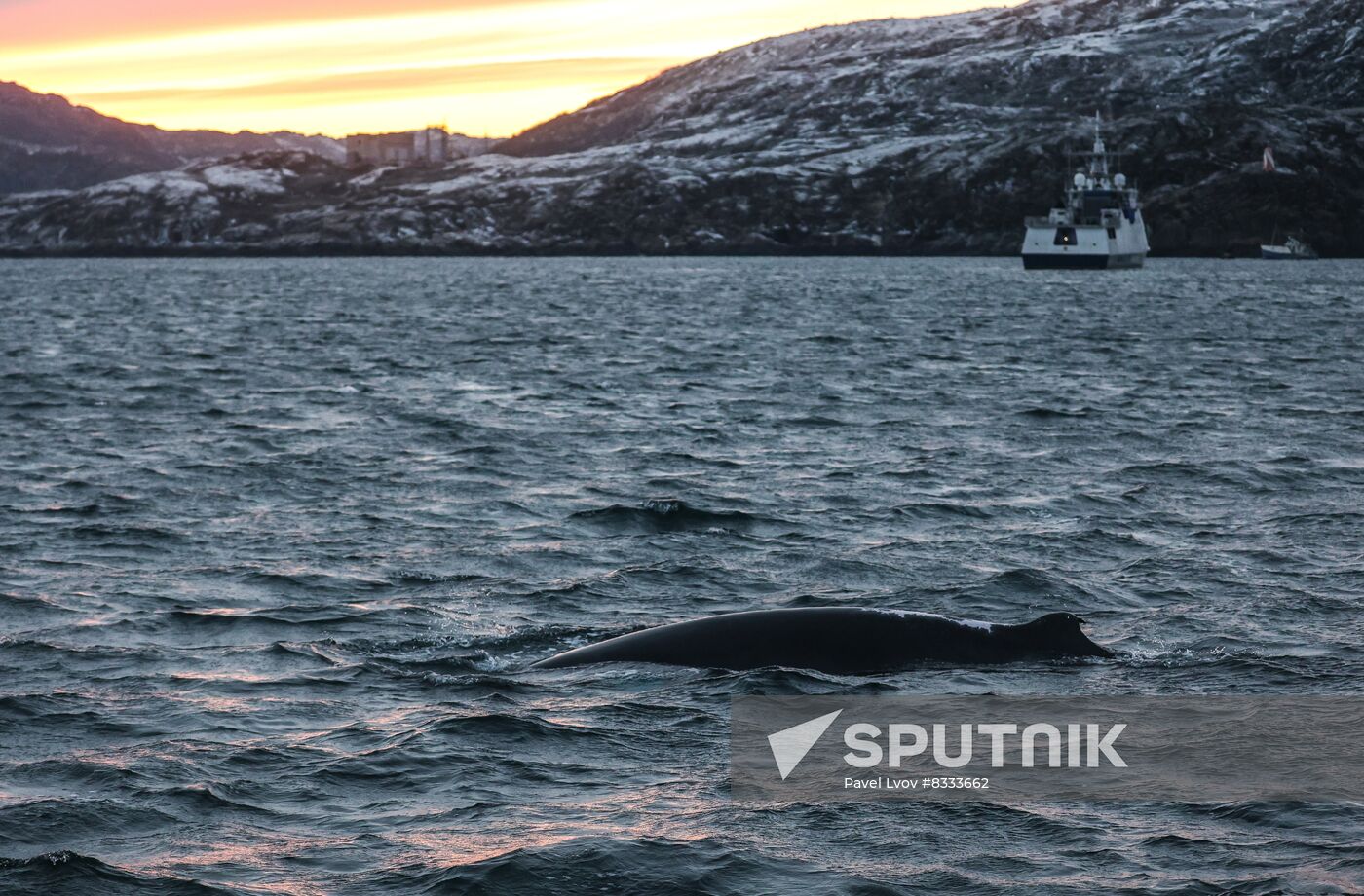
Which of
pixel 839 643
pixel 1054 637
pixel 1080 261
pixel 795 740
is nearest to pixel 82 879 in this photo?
pixel 795 740

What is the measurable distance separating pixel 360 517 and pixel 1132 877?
53.7ft

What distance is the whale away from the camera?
600 inches

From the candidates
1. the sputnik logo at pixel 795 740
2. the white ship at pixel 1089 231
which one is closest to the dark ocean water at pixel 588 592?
the sputnik logo at pixel 795 740

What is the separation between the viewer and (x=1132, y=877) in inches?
401

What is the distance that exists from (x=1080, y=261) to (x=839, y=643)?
518ft

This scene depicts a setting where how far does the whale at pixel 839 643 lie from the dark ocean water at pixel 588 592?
13.5 inches

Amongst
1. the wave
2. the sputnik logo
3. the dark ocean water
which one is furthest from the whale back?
the wave

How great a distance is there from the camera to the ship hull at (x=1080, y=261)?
165125 mm

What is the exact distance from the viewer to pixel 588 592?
64.3 feet

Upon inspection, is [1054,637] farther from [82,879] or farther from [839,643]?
[82,879]

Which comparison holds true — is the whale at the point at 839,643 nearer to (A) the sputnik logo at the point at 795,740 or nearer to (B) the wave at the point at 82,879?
(A) the sputnik logo at the point at 795,740

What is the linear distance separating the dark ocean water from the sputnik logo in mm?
478

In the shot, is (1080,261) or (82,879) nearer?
(82,879)

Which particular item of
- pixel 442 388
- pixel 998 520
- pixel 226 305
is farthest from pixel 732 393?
pixel 226 305
